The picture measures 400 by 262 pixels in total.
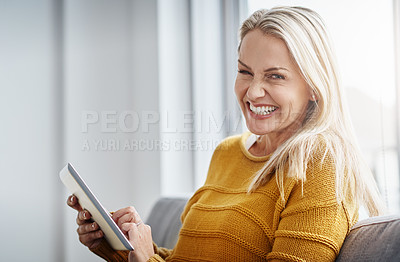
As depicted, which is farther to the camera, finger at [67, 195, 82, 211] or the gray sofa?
finger at [67, 195, 82, 211]

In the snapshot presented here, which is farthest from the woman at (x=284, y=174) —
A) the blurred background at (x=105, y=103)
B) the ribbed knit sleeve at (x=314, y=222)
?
the blurred background at (x=105, y=103)

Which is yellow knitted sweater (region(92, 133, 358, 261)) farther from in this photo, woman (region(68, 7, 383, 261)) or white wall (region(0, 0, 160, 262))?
white wall (region(0, 0, 160, 262))

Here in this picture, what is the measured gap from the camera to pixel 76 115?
2.45 metres

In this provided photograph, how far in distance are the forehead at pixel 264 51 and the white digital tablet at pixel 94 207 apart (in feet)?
1.79

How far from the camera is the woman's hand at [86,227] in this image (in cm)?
118

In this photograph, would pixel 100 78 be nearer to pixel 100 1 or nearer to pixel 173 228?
pixel 100 1

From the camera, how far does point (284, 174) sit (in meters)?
1.08

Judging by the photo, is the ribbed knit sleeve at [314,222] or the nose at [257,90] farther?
the nose at [257,90]

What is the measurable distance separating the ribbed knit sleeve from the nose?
10.1 inches

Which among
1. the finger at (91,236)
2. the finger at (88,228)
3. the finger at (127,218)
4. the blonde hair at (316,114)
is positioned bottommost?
the finger at (91,236)

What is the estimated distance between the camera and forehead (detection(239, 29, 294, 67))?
112cm

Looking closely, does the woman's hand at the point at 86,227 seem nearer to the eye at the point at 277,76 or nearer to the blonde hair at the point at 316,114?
the blonde hair at the point at 316,114

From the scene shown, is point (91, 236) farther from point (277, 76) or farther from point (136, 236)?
point (277, 76)

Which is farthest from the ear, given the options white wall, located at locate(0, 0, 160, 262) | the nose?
white wall, located at locate(0, 0, 160, 262)
